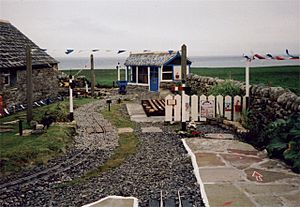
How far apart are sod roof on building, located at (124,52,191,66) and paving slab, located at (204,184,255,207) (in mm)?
16223

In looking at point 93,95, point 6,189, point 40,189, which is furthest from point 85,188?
point 93,95

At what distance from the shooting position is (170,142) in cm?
822

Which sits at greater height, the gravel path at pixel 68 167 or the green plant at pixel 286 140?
the green plant at pixel 286 140

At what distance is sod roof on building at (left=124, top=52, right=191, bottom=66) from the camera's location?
69.3ft

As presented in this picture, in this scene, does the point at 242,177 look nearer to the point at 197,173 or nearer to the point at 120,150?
the point at 197,173

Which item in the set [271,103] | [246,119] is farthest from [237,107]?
[271,103]

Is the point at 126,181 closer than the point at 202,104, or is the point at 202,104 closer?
the point at 126,181

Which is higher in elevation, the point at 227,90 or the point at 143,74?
the point at 143,74

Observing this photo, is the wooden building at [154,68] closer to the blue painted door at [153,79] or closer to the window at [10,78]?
the blue painted door at [153,79]

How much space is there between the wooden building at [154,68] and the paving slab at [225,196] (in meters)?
16.2

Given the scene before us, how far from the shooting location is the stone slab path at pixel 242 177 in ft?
14.9

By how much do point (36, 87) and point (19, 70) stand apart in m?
1.70

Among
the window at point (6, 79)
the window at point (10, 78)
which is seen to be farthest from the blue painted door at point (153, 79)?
the window at point (6, 79)

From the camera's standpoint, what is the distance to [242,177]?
214 inches
